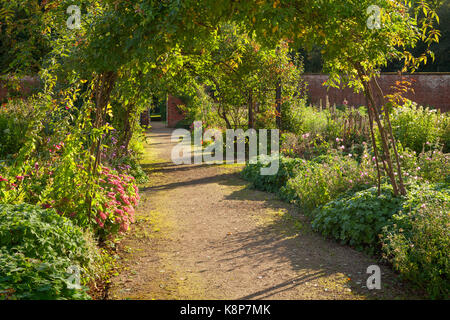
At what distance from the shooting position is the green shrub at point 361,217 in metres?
5.23

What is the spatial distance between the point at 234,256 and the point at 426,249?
2199mm

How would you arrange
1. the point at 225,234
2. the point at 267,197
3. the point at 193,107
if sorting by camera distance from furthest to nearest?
the point at 193,107 → the point at 267,197 → the point at 225,234

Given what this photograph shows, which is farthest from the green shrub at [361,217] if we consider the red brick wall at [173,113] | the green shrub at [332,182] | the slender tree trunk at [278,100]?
the red brick wall at [173,113]

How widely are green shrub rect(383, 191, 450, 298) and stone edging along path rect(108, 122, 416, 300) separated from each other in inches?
8.2

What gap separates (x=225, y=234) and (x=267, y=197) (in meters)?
2.41

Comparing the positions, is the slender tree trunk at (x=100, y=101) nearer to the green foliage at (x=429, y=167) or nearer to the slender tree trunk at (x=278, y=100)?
the green foliage at (x=429, y=167)

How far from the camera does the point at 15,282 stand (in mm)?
2945

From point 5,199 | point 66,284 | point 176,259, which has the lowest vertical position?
point 176,259

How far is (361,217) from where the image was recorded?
539 centimetres

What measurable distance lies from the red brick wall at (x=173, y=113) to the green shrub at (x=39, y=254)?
2108cm

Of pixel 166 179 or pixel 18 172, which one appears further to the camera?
pixel 166 179
